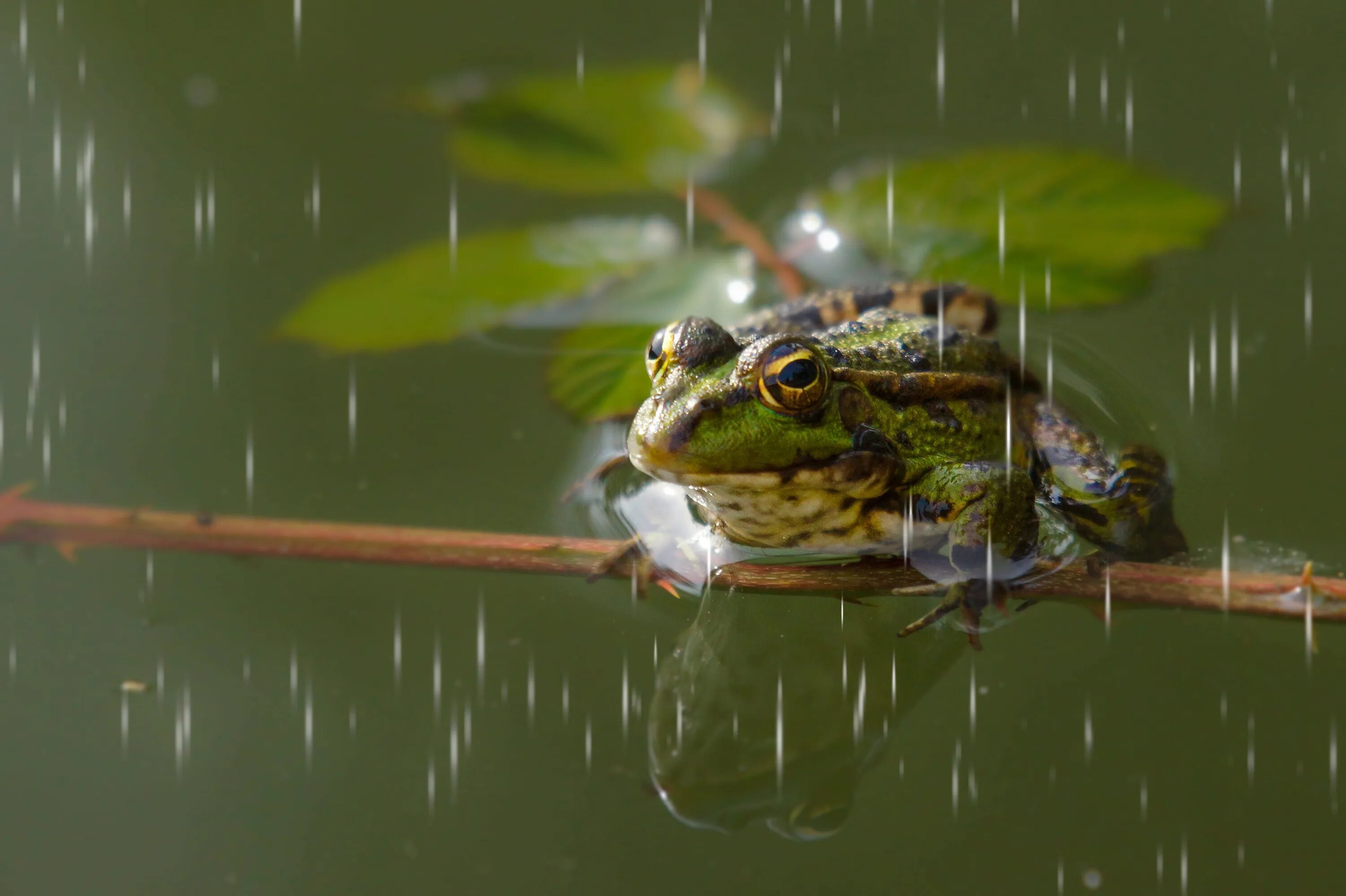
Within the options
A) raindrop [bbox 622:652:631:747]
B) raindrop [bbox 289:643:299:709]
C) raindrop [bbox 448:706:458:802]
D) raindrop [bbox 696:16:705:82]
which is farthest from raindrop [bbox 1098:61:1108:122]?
raindrop [bbox 289:643:299:709]

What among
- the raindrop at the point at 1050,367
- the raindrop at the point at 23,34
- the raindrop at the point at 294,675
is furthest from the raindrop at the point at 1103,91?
the raindrop at the point at 23,34

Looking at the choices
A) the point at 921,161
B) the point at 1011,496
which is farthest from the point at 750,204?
the point at 1011,496

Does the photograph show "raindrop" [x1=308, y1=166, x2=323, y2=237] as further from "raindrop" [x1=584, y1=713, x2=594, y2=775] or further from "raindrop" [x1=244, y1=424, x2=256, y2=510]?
"raindrop" [x1=584, y1=713, x2=594, y2=775]

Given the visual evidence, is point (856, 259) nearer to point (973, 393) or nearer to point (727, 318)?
point (727, 318)

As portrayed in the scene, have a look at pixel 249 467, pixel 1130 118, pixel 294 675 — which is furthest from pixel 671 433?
pixel 1130 118

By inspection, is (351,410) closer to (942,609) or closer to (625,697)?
(625,697)
